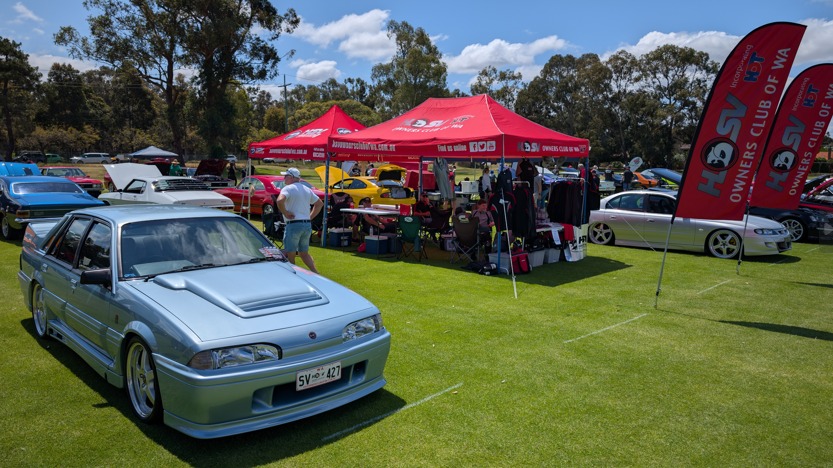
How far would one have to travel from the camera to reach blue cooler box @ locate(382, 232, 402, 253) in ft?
35.5

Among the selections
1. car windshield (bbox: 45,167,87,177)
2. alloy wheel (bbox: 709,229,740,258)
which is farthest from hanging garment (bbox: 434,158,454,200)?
car windshield (bbox: 45,167,87,177)

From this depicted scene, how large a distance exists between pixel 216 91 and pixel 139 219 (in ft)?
135

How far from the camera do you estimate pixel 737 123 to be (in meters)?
6.55

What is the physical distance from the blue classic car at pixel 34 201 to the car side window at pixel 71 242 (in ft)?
23.3

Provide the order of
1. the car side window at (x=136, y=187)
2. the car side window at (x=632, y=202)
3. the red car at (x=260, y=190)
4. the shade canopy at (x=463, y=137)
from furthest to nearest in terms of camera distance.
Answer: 1. the red car at (x=260, y=190)
2. the car side window at (x=136, y=187)
3. the car side window at (x=632, y=202)
4. the shade canopy at (x=463, y=137)

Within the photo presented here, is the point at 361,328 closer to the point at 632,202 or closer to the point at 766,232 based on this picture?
the point at 632,202

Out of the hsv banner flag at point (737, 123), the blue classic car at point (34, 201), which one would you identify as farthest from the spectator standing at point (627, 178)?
the blue classic car at point (34, 201)

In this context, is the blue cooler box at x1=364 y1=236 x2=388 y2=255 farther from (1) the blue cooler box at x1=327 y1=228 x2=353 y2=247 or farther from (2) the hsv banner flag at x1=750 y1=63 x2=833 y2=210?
(2) the hsv banner flag at x1=750 y1=63 x2=833 y2=210

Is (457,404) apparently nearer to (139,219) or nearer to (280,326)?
(280,326)

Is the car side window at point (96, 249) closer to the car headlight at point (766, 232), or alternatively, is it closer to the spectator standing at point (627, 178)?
the car headlight at point (766, 232)

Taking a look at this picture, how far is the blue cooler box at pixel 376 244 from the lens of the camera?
10914 mm

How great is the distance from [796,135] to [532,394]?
806cm

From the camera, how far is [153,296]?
137 inches

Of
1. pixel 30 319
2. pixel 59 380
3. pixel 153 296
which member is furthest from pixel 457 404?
pixel 30 319
